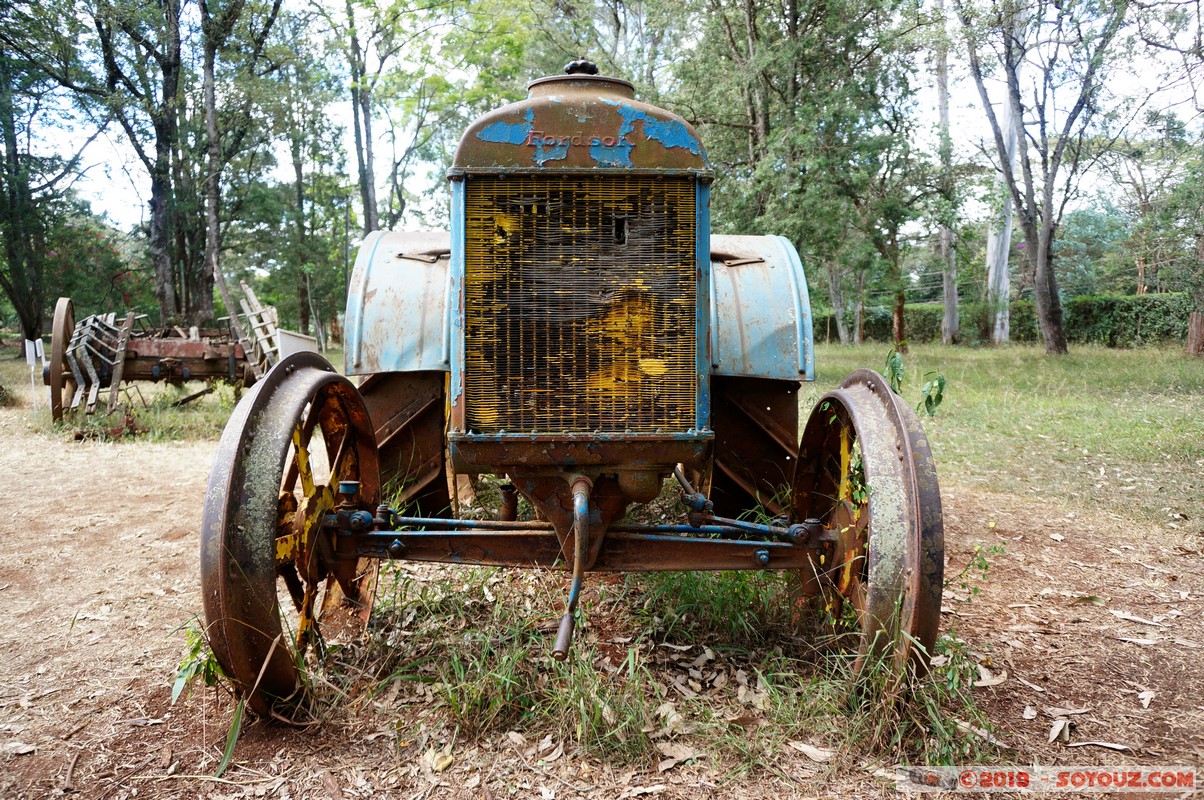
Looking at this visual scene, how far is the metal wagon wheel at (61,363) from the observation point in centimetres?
910

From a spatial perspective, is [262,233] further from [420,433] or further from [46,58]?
[420,433]

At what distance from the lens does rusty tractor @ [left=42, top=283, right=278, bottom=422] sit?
923 centimetres

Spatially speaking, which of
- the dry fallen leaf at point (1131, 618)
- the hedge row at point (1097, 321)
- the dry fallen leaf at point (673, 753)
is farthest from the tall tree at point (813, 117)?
the dry fallen leaf at point (673, 753)

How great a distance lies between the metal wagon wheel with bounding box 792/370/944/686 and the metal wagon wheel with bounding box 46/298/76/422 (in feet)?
29.8

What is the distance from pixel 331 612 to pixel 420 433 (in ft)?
3.39

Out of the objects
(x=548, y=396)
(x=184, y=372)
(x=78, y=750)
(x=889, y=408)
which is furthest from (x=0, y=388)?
(x=889, y=408)

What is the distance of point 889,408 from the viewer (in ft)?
9.64

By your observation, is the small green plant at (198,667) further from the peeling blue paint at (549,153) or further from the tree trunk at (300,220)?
the tree trunk at (300,220)

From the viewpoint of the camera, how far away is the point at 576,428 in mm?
2963

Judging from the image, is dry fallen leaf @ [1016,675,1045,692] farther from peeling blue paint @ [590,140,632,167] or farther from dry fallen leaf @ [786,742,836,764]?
peeling blue paint @ [590,140,632,167]

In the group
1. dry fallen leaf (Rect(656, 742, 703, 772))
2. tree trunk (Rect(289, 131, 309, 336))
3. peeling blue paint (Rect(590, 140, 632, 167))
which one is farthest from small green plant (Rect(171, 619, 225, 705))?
tree trunk (Rect(289, 131, 309, 336))

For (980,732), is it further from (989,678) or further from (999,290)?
(999,290)

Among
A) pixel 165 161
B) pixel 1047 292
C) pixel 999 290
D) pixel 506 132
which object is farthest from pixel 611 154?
pixel 999 290

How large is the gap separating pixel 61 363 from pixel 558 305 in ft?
28.3
